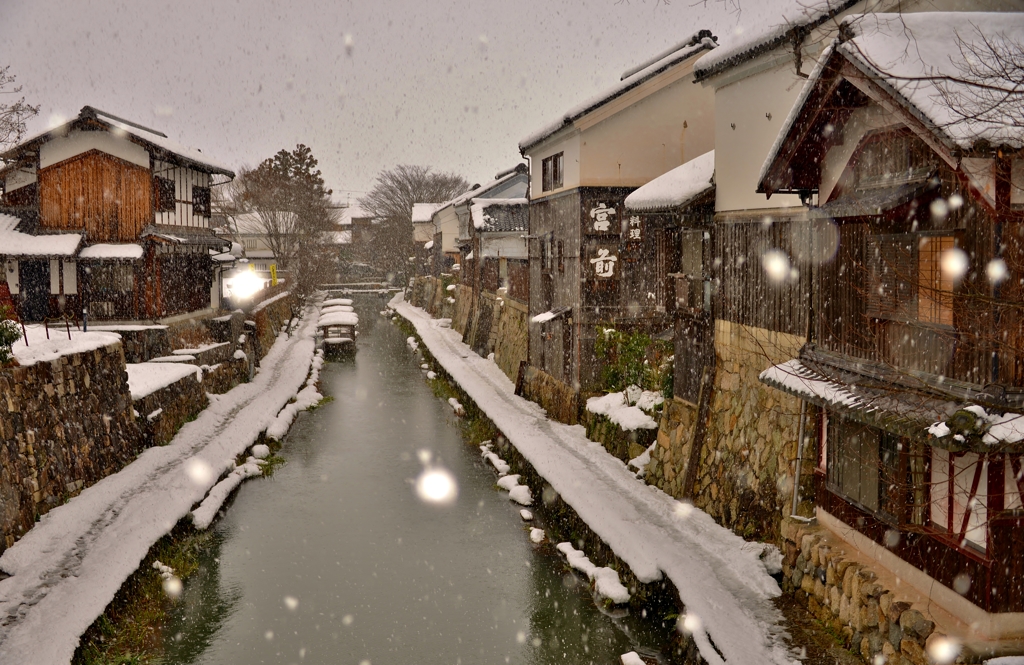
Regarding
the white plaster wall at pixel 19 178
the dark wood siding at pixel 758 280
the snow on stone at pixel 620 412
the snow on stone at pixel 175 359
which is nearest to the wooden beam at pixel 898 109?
the dark wood siding at pixel 758 280

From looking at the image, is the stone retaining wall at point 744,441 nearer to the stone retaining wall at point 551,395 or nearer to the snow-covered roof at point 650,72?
the stone retaining wall at point 551,395

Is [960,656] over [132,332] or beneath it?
beneath

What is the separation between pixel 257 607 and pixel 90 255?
17164mm

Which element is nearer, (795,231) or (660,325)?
(795,231)

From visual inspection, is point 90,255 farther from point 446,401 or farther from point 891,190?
point 891,190

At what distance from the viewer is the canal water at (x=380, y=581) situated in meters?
10.4

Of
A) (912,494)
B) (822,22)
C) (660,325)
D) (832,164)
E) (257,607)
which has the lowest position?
(257,607)

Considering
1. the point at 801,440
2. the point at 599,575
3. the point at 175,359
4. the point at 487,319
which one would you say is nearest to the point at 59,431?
the point at 175,359

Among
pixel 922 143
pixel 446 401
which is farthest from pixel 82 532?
pixel 446 401

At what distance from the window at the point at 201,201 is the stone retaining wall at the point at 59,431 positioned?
552 inches

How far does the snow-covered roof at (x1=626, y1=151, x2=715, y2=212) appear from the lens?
13.3m

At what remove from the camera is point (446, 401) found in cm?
2602

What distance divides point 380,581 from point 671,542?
177 inches

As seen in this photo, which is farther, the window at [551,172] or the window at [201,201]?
the window at [201,201]
